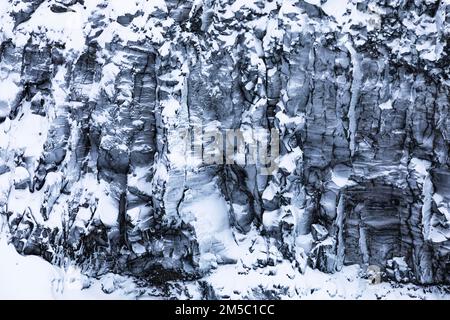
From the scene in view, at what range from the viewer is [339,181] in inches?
603

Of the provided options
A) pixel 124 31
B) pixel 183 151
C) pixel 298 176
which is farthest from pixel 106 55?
pixel 298 176

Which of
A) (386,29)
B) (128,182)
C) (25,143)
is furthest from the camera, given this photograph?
(25,143)

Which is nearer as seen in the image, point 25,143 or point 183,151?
point 183,151

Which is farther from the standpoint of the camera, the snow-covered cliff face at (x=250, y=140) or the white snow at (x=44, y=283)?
the white snow at (x=44, y=283)

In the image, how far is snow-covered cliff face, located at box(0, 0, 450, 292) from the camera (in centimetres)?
1480

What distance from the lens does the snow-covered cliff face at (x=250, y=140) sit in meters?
14.8

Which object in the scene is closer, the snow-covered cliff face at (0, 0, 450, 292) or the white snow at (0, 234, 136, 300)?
the snow-covered cliff face at (0, 0, 450, 292)

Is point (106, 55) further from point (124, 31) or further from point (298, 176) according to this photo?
point (298, 176)

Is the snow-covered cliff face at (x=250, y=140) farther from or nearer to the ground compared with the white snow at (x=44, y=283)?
farther from the ground

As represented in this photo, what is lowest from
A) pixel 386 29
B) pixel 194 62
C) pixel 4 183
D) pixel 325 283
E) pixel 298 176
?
pixel 325 283

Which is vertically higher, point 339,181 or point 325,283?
point 339,181

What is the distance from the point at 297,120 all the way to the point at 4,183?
10.7m

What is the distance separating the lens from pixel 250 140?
15578 mm

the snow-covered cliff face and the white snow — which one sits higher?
the snow-covered cliff face
